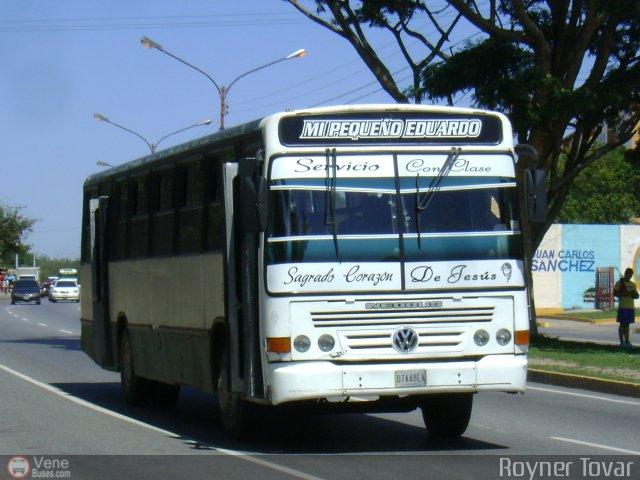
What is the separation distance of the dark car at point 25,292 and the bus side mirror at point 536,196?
69.5 m

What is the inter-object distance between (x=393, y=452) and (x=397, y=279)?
154 centimetres

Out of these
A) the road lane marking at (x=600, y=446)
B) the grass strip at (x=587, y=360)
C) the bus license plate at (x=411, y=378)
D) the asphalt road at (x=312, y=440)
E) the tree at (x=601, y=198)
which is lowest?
the road lane marking at (x=600, y=446)

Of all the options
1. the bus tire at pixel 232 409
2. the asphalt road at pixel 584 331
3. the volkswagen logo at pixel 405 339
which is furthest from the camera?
→ the asphalt road at pixel 584 331

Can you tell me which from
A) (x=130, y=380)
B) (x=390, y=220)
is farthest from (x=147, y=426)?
(x=390, y=220)

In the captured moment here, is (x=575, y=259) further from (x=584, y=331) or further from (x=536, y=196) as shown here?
(x=536, y=196)

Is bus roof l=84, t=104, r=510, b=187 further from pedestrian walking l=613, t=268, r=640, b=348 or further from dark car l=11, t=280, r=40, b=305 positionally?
dark car l=11, t=280, r=40, b=305

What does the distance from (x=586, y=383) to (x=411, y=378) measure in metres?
8.06

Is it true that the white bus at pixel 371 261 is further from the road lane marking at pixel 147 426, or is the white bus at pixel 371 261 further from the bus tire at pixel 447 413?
the road lane marking at pixel 147 426

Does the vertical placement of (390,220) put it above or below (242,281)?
above

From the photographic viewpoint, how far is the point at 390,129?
11516 millimetres

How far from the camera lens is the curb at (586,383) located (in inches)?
684

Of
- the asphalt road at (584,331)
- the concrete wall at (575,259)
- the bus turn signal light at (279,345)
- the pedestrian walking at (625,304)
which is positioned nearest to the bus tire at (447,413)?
the bus turn signal light at (279,345)

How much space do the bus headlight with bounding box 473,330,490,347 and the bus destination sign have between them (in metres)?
1.76

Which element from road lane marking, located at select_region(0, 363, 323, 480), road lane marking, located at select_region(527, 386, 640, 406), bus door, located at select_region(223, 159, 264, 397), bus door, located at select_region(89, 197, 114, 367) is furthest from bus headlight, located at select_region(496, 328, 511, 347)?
bus door, located at select_region(89, 197, 114, 367)
